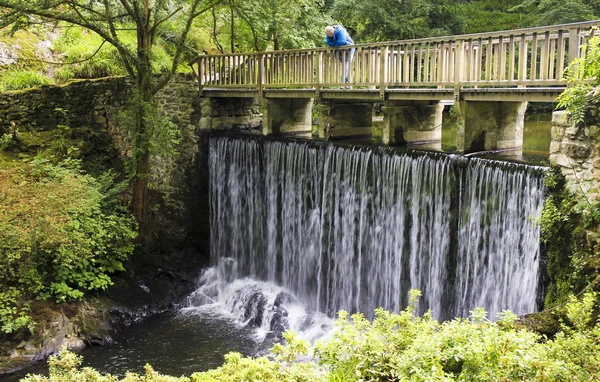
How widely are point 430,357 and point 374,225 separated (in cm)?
720

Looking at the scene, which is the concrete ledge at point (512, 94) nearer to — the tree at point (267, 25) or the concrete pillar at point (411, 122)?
the concrete pillar at point (411, 122)

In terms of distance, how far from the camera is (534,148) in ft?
41.0

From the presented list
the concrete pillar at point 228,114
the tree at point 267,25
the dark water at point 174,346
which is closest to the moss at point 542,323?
the dark water at point 174,346

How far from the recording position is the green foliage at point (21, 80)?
50.1ft

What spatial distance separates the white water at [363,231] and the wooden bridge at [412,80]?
89 centimetres

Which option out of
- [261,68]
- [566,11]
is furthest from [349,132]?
[566,11]

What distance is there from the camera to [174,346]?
1211 cm

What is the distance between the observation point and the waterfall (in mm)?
9859

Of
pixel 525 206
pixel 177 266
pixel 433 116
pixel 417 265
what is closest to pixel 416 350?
pixel 525 206

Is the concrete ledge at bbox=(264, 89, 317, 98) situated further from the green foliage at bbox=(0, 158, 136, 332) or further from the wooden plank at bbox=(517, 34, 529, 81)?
the wooden plank at bbox=(517, 34, 529, 81)

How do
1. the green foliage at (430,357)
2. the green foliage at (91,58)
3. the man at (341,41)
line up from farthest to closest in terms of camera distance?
the green foliage at (91,58) < the man at (341,41) < the green foliage at (430,357)

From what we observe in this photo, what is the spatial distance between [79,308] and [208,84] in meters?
6.43

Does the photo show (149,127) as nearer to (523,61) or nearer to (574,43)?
(523,61)

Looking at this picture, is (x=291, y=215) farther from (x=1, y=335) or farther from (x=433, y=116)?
(x=1, y=335)
